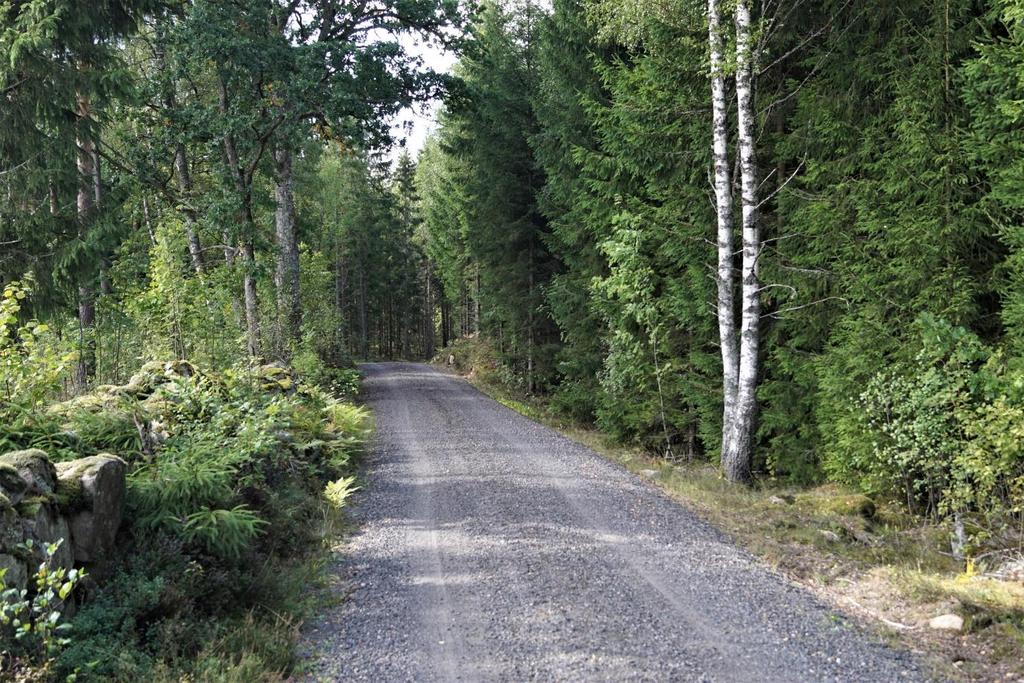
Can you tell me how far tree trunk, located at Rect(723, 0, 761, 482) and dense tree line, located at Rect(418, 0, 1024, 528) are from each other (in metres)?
0.03

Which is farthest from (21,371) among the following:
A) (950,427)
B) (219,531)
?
(950,427)

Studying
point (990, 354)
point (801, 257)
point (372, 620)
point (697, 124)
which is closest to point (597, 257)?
point (697, 124)

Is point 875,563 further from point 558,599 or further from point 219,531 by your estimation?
point 219,531

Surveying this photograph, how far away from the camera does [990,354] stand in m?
6.67

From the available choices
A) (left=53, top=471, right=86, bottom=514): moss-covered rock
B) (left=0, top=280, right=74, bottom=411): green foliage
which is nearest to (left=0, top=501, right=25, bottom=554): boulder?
(left=53, top=471, right=86, bottom=514): moss-covered rock

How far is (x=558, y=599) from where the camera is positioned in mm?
5516

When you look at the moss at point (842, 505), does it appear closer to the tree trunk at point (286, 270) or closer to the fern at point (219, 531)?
the fern at point (219, 531)

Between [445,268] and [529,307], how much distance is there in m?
17.1

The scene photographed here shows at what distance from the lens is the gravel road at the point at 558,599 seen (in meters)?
4.51

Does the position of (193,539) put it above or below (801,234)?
below

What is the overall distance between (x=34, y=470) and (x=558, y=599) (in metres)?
4.05

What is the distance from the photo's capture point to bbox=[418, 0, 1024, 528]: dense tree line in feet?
22.8

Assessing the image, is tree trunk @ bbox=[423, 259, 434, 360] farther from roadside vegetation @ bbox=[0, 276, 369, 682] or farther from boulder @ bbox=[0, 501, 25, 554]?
boulder @ bbox=[0, 501, 25, 554]

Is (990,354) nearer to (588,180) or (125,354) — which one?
(588,180)
